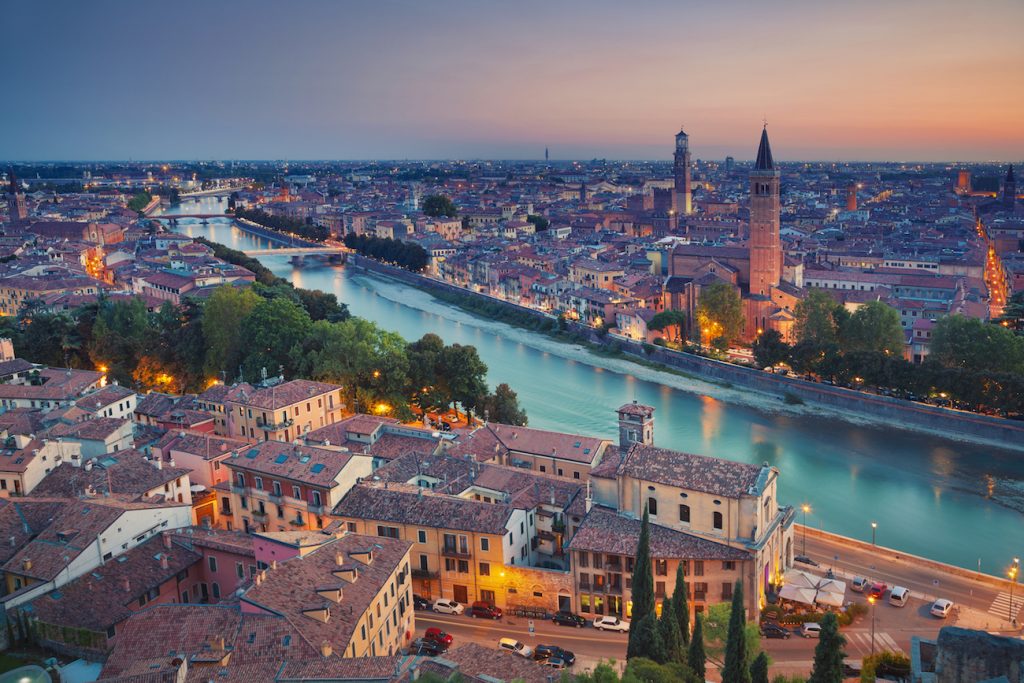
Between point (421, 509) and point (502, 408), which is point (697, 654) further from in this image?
point (502, 408)

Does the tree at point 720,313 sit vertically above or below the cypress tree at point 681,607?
above

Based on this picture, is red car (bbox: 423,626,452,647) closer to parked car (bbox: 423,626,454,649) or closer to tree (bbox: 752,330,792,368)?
parked car (bbox: 423,626,454,649)

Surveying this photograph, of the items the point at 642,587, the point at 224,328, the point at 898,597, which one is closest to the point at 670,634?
the point at 642,587

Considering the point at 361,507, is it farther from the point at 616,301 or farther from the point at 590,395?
the point at 616,301

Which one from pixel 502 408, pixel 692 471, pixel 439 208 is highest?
pixel 439 208

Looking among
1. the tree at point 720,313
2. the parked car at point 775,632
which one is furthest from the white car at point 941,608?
the tree at point 720,313

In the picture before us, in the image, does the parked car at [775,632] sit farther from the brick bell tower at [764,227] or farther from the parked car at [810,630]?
the brick bell tower at [764,227]
